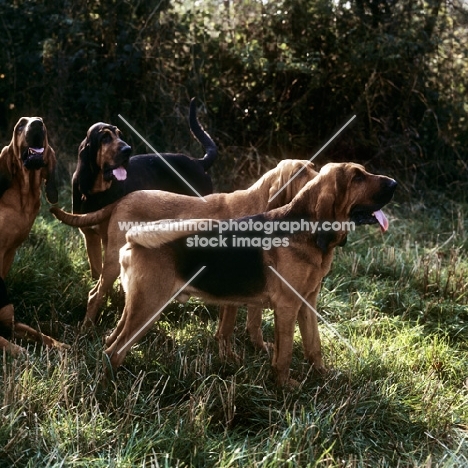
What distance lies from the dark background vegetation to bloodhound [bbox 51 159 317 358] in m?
4.04

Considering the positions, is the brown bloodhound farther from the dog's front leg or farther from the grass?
the dog's front leg

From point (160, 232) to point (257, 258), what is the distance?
704mm

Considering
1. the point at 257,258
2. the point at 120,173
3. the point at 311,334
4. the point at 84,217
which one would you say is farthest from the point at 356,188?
the point at 120,173

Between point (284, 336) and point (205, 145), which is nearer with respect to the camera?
point (284, 336)

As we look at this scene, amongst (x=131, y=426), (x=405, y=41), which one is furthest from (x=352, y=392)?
(x=405, y=41)

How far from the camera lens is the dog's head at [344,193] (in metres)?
4.38

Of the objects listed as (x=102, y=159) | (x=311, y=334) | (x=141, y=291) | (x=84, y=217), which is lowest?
(x=311, y=334)

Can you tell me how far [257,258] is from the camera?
457cm

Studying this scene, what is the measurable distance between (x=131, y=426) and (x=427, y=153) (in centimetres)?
824

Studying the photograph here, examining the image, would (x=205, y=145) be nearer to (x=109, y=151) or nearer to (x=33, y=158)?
(x=109, y=151)

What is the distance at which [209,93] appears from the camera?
34.4 feet

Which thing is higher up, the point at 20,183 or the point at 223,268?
the point at 20,183

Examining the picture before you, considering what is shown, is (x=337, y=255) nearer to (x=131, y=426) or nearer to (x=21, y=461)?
(x=131, y=426)

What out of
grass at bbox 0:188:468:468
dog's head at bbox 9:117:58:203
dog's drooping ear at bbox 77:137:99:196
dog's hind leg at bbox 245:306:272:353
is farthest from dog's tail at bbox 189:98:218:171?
dog's hind leg at bbox 245:306:272:353
